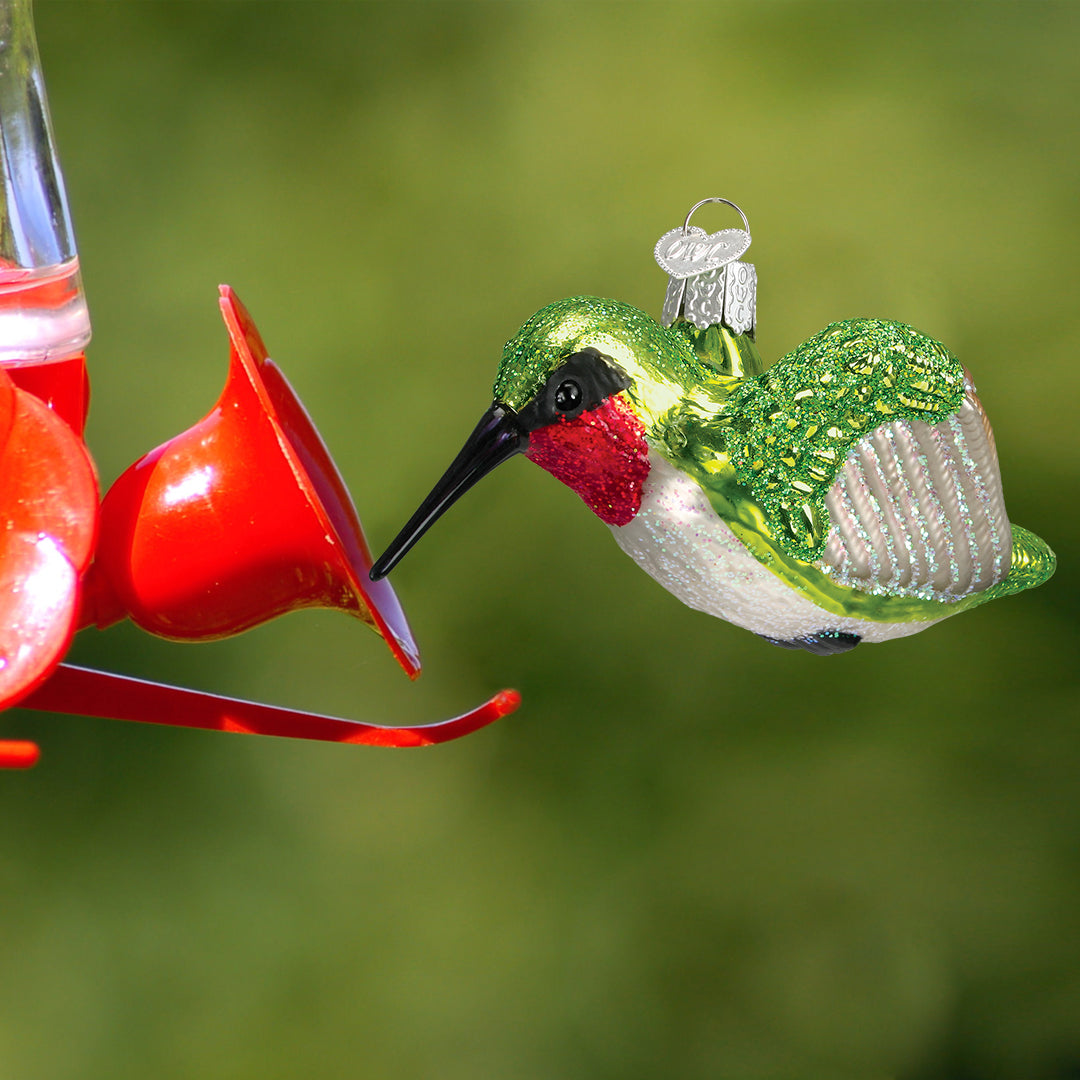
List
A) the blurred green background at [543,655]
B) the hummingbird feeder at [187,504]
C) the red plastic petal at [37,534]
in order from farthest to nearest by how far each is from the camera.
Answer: the blurred green background at [543,655]
the hummingbird feeder at [187,504]
the red plastic petal at [37,534]

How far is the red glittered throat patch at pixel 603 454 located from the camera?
0.67 metres

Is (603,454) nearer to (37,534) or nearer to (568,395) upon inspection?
(568,395)

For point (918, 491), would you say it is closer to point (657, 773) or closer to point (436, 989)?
point (657, 773)

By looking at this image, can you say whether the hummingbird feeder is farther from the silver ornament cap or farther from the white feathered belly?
the silver ornament cap

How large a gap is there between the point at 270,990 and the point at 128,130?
3.20 feet

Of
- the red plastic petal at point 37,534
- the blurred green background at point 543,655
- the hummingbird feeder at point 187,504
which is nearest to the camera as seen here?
the red plastic petal at point 37,534

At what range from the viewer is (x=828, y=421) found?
0.66 m

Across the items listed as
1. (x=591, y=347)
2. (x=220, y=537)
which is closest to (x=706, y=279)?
(x=591, y=347)

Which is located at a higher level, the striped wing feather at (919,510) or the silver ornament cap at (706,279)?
the silver ornament cap at (706,279)

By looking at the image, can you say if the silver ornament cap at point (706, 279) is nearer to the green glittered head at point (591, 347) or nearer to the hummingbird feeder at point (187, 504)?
the green glittered head at point (591, 347)

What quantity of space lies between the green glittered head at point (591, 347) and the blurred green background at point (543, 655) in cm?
57

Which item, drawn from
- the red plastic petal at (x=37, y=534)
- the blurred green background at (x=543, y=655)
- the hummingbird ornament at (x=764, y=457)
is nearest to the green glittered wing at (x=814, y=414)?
the hummingbird ornament at (x=764, y=457)

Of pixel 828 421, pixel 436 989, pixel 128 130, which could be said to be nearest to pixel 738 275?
pixel 828 421

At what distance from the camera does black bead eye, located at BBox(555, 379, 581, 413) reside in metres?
0.66
